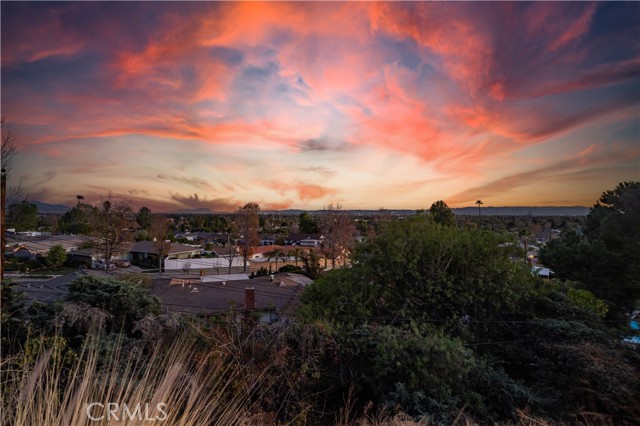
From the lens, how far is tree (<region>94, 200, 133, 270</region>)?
29734 millimetres

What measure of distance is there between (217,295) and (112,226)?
2061cm

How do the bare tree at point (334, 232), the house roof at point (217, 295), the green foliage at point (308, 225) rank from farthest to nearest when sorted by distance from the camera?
the green foliage at point (308, 225)
the bare tree at point (334, 232)
the house roof at point (217, 295)

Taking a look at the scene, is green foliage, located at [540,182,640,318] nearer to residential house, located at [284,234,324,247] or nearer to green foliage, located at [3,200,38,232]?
green foliage, located at [3,200,38,232]

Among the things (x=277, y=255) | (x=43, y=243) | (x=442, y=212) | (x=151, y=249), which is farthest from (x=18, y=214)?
(x=43, y=243)

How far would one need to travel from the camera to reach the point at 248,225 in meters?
36.4

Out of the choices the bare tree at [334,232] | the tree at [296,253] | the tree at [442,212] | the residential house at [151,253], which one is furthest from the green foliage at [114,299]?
the residential house at [151,253]

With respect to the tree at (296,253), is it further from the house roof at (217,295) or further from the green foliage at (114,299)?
the green foliage at (114,299)

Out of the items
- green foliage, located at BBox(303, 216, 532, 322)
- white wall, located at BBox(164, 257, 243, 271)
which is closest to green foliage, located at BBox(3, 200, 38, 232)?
green foliage, located at BBox(303, 216, 532, 322)

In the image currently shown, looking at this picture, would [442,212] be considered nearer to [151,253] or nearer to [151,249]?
[151,253]

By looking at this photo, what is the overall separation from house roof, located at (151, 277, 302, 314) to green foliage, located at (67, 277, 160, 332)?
15.9 feet

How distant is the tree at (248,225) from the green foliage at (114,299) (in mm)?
27578

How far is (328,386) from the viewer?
6504 millimetres

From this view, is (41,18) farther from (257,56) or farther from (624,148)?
(624,148)

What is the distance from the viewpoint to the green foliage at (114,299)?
6562mm
